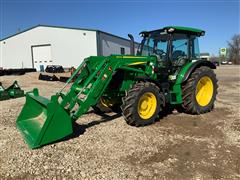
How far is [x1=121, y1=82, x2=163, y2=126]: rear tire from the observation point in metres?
5.54

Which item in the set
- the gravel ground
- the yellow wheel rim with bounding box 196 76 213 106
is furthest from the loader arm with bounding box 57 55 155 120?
the yellow wheel rim with bounding box 196 76 213 106

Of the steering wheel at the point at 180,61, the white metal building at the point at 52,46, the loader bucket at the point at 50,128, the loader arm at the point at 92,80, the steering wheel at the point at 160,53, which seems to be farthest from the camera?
the white metal building at the point at 52,46

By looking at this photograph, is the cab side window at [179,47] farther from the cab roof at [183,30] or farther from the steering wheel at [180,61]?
the cab roof at [183,30]

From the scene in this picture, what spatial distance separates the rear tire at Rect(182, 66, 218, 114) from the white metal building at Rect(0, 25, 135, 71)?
21.7 metres

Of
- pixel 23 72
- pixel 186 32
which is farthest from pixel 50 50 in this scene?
pixel 186 32

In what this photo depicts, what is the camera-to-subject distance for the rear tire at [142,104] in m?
5.54

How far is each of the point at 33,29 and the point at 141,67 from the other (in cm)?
2756

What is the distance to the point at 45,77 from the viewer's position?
1822 cm

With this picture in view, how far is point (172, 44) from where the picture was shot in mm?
6797

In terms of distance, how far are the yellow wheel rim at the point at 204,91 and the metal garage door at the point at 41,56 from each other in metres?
25.1

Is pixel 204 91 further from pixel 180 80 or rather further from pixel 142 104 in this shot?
pixel 142 104

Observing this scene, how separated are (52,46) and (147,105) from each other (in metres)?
25.9

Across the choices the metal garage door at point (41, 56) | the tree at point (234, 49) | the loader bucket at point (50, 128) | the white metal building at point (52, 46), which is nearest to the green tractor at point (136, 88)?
the loader bucket at point (50, 128)

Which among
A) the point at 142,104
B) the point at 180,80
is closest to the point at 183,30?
the point at 180,80
